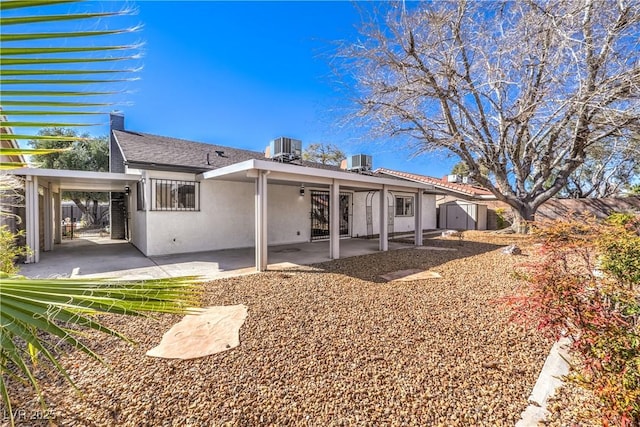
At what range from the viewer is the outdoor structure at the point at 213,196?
8.20 metres

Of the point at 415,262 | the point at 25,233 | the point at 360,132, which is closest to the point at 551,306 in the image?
the point at 415,262

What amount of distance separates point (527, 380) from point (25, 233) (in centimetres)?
1207

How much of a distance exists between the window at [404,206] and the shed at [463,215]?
4.13 m

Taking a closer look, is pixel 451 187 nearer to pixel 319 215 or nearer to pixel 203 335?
pixel 319 215

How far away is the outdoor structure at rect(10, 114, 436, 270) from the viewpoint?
8.20 m

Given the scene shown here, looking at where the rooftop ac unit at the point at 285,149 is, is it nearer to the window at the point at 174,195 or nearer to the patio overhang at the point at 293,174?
the patio overhang at the point at 293,174

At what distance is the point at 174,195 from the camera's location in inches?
383

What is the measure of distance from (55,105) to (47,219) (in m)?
14.0

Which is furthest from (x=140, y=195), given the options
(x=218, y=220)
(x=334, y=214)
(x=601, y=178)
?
(x=601, y=178)

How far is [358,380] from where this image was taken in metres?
2.83

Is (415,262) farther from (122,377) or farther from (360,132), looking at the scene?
(122,377)

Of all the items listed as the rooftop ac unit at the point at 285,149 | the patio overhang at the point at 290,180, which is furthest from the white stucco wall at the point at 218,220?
the rooftop ac unit at the point at 285,149

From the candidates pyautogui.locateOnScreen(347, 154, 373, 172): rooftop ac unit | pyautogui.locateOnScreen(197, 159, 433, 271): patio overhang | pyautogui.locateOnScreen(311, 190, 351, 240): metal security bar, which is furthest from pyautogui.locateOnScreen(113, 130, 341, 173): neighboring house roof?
pyautogui.locateOnScreen(347, 154, 373, 172): rooftop ac unit

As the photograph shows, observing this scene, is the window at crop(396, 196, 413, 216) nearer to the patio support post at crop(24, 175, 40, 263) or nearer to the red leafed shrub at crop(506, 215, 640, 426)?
the red leafed shrub at crop(506, 215, 640, 426)
